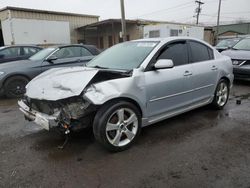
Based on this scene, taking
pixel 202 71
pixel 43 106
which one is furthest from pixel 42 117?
pixel 202 71

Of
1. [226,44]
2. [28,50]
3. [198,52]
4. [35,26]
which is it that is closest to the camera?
[198,52]

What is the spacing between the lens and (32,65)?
653cm

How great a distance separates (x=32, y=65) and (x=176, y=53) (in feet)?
14.8

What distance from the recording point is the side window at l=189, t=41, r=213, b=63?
4.11 meters

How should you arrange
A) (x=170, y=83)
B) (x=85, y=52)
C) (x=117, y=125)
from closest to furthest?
(x=117, y=125) → (x=170, y=83) → (x=85, y=52)

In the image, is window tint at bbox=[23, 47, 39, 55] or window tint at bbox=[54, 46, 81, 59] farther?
window tint at bbox=[23, 47, 39, 55]

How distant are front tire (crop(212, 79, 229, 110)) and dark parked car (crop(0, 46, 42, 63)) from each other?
6.88 metres

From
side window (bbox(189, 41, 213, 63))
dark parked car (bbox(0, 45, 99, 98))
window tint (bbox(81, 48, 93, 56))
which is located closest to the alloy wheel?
side window (bbox(189, 41, 213, 63))

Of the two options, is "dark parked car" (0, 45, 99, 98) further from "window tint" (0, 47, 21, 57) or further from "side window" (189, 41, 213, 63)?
"side window" (189, 41, 213, 63)

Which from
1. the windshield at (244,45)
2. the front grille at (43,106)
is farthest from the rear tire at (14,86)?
the windshield at (244,45)

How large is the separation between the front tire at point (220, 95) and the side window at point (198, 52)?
0.71 metres

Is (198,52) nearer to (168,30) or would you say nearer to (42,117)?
(42,117)

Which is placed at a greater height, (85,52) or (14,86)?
(85,52)

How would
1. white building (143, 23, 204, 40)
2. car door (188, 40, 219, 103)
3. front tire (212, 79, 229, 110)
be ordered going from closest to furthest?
car door (188, 40, 219, 103) < front tire (212, 79, 229, 110) < white building (143, 23, 204, 40)
